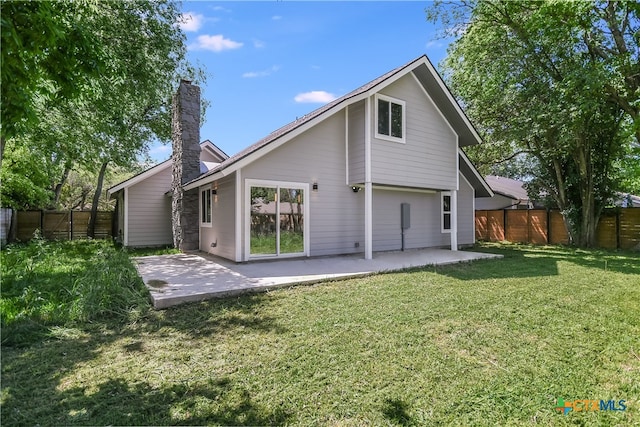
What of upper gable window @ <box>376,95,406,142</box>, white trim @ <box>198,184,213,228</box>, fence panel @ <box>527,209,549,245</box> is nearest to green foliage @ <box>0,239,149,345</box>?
white trim @ <box>198,184,213,228</box>

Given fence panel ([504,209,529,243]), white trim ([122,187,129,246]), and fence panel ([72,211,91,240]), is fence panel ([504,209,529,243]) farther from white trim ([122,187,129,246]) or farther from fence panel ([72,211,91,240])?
fence panel ([72,211,91,240])

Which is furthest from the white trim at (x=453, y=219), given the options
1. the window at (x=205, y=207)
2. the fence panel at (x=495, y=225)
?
the window at (x=205, y=207)

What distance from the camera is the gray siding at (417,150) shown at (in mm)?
9844

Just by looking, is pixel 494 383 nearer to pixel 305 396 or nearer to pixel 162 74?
pixel 305 396

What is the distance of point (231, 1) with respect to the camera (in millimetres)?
7004

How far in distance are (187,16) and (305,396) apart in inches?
581

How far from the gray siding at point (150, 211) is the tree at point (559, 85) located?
1377cm

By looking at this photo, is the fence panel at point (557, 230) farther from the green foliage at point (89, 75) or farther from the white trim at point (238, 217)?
the green foliage at point (89, 75)

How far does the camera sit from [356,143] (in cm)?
995

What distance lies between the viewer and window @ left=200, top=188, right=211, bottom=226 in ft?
35.1

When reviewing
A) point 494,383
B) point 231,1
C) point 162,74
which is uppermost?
point 162,74

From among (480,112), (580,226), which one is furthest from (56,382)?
(580,226)

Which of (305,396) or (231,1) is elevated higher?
(231,1)

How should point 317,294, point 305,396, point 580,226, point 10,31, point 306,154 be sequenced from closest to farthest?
point 10,31, point 305,396, point 317,294, point 306,154, point 580,226
